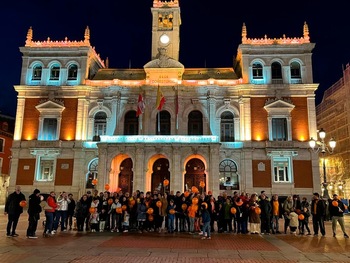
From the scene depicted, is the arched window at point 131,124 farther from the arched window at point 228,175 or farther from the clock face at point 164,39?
the clock face at point 164,39

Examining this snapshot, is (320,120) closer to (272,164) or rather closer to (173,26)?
(272,164)

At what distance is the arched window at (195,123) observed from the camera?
117ft

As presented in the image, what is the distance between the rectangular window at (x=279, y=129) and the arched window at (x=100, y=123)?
17969 mm

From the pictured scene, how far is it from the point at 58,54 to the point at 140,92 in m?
10.5

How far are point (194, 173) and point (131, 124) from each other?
8698mm

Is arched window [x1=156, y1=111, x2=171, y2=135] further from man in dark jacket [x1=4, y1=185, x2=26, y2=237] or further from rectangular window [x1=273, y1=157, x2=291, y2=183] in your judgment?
man in dark jacket [x1=4, y1=185, x2=26, y2=237]

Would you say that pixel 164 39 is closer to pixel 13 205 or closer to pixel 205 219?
pixel 205 219

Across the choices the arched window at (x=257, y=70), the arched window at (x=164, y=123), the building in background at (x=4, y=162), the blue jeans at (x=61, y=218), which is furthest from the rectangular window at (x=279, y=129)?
the building in background at (x=4, y=162)

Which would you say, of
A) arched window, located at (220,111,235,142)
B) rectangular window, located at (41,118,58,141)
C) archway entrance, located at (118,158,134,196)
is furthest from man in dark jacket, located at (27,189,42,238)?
arched window, located at (220,111,235,142)

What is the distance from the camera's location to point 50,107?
1421 inches

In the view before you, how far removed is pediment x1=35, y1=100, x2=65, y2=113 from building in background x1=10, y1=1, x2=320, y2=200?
111 millimetres

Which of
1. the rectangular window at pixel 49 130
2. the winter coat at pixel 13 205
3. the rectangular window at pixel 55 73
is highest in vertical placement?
the rectangular window at pixel 55 73

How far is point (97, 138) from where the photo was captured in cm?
3584

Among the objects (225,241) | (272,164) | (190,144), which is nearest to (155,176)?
(190,144)
